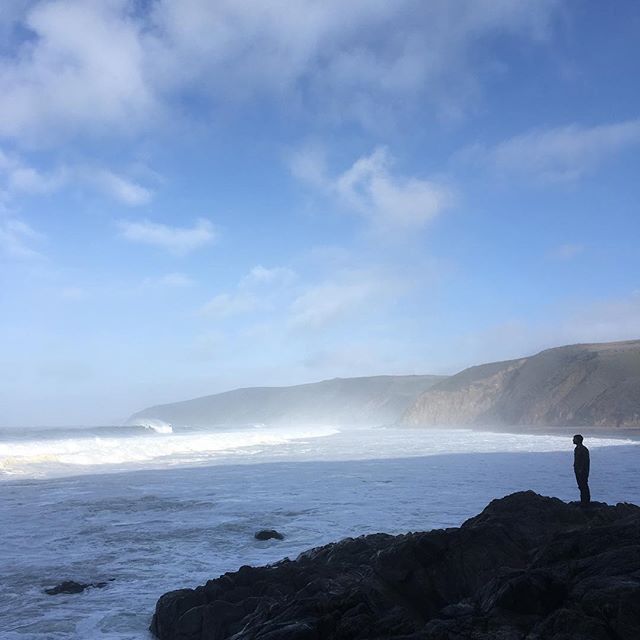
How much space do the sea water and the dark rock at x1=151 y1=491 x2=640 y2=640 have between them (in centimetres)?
147

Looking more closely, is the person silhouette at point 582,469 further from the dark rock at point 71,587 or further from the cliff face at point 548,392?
the cliff face at point 548,392

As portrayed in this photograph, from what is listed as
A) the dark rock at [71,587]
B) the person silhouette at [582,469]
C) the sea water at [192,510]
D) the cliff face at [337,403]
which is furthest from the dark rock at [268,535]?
the cliff face at [337,403]

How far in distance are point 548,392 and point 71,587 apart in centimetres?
7699

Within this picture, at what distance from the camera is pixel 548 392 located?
78.9 m

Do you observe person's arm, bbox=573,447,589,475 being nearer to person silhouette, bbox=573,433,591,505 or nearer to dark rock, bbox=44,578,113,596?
person silhouette, bbox=573,433,591,505

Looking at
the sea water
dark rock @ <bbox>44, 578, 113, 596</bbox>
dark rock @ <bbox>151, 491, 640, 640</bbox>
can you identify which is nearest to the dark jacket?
dark rock @ <bbox>151, 491, 640, 640</bbox>

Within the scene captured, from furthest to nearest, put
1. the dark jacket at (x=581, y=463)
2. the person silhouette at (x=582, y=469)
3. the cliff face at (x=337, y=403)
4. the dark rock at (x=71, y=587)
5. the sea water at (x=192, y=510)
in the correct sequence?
the cliff face at (x=337, y=403) → the dark jacket at (x=581, y=463) → the person silhouette at (x=582, y=469) → the dark rock at (x=71, y=587) → the sea water at (x=192, y=510)

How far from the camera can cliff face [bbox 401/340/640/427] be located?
65.8m

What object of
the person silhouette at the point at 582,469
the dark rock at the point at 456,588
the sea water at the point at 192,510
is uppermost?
the person silhouette at the point at 582,469

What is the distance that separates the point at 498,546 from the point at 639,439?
40.3 meters

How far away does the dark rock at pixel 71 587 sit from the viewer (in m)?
10.0

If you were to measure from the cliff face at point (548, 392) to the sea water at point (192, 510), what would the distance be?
34964 mm

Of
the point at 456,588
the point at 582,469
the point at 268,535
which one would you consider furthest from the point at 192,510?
the point at 456,588

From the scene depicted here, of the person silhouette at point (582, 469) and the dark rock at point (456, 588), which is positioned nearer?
the dark rock at point (456, 588)
